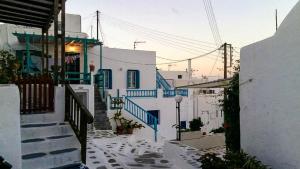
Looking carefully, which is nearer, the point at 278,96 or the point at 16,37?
the point at 278,96

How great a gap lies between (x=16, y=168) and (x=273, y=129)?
15.2 feet

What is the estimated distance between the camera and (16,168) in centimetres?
455

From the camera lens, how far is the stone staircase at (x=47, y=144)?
567 centimetres

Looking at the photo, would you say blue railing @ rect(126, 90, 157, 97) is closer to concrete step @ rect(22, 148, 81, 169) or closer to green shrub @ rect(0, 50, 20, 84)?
green shrub @ rect(0, 50, 20, 84)

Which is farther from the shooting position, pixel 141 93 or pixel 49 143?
pixel 141 93

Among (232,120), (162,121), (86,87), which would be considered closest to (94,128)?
(86,87)

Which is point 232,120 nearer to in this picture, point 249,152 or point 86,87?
point 249,152

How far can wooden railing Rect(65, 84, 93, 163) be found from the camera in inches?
251

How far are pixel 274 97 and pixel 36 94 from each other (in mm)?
5550

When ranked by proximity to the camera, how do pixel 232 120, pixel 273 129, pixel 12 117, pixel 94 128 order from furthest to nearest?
pixel 94 128, pixel 232 120, pixel 273 129, pixel 12 117

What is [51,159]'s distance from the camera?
18.9 feet

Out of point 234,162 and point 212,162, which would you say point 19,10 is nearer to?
point 212,162

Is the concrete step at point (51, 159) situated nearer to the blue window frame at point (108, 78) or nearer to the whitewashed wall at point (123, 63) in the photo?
the whitewashed wall at point (123, 63)

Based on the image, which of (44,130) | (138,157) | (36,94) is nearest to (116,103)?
(138,157)
